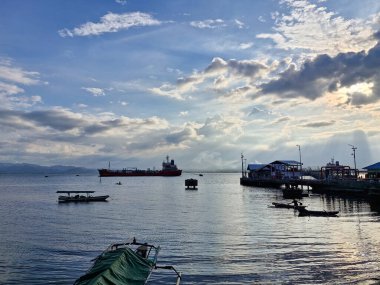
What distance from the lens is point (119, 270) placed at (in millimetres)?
17703

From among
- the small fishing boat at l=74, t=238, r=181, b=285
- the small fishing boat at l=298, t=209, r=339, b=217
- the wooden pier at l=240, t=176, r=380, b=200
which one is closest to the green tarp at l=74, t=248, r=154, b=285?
the small fishing boat at l=74, t=238, r=181, b=285

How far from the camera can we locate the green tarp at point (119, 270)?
53.2 feet

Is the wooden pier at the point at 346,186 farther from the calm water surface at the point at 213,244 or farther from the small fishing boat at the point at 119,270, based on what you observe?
the small fishing boat at the point at 119,270

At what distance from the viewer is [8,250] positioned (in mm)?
33906

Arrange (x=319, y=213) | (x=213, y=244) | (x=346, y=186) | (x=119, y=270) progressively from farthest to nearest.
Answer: (x=346, y=186) → (x=319, y=213) → (x=213, y=244) → (x=119, y=270)

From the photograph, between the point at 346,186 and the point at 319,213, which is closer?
the point at 319,213

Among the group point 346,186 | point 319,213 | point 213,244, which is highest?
point 346,186

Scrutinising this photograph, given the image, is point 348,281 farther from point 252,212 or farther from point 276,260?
point 252,212

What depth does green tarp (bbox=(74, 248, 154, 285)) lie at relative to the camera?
1620cm

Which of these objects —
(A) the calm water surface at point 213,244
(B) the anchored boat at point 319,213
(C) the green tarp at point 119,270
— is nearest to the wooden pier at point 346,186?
(A) the calm water surface at point 213,244

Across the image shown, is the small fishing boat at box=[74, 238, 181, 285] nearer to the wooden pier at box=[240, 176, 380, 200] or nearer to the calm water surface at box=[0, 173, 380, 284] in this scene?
the calm water surface at box=[0, 173, 380, 284]

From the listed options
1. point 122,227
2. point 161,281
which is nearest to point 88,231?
point 122,227

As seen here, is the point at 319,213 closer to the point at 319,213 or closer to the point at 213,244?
the point at 319,213

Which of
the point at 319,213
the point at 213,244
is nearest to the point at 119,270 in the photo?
the point at 213,244
